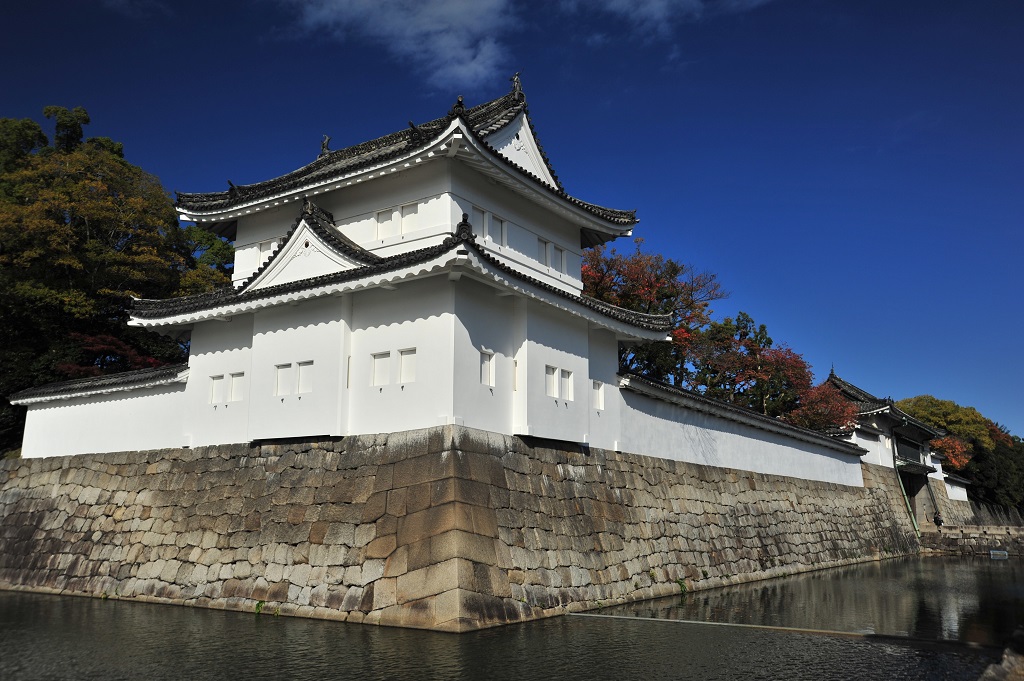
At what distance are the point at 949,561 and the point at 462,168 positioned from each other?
915 inches

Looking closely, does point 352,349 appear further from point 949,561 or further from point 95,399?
point 949,561

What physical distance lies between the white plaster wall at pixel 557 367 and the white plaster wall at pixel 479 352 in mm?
355

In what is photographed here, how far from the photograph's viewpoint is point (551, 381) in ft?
45.5

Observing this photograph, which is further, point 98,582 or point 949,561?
point 949,561

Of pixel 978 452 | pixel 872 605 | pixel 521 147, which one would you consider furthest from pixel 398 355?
pixel 978 452

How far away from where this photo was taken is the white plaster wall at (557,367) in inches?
523

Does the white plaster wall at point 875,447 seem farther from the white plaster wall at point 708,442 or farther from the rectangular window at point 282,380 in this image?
the rectangular window at point 282,380

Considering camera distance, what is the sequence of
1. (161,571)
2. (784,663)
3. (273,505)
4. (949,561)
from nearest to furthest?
(784,663) < (273,505) < (161,571) < (949,561)

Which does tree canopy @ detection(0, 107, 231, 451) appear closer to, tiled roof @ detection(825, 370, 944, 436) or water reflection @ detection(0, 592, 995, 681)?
water reflection @ detection(0, 592, 995, 681)

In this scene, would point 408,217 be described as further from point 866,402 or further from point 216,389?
point 866,402

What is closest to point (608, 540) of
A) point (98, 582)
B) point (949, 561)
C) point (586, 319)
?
point (586, 319)

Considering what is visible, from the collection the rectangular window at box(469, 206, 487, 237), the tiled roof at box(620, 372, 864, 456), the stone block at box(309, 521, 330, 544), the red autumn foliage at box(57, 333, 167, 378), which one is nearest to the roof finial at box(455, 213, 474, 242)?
the rectangular window at box(469, 206, 487, 237)

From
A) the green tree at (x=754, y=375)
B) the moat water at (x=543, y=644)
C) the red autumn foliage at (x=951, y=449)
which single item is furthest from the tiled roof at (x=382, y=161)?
the red autumn foliage at (x=951, y=449)

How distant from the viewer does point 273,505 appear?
42.9 feet
